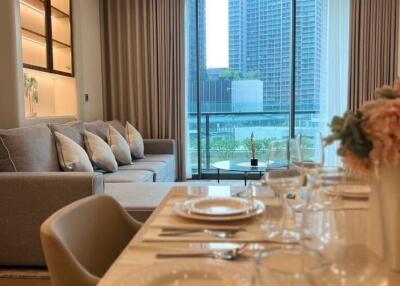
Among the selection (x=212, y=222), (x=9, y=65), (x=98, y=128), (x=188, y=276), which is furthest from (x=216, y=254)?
(x=98, y=128)

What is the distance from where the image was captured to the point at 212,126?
5617mm

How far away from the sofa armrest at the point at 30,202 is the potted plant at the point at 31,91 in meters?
1.37

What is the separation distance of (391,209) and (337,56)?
4.61m

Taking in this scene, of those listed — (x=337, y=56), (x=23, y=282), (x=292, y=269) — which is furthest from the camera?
(x=337, y=56)

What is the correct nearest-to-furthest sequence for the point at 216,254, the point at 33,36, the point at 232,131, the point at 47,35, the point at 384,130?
the point at 384,130
the point at 216,254
the point at 33,36
the point at 47,35
the point at 232,131

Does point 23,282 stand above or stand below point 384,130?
below

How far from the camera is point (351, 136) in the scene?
839 millimetres

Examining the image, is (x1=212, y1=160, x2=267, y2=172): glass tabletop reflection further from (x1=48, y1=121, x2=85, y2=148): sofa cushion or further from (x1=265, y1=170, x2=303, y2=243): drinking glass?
(x1=265, y1=170, x2=303, y2=243): drinking glass

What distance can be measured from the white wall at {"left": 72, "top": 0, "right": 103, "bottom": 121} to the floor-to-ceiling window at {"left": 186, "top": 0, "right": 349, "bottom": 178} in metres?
1.19

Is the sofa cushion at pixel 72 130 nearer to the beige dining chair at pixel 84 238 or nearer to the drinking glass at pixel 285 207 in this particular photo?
the beige dining chair at pixel 84 238

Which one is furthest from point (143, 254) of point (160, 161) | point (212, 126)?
point (212, 126)

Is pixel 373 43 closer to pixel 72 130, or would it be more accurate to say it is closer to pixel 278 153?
pixel 72 130

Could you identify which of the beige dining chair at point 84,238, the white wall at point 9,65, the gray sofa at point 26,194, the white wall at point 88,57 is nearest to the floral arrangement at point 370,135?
the beige dining chair at point 84,238

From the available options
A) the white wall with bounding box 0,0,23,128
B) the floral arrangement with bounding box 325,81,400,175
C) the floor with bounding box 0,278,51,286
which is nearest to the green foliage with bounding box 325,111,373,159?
the floral arrangement with bounding box 325,81,400,175
